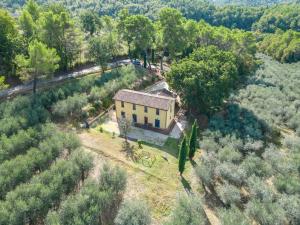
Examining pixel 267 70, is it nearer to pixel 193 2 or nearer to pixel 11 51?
pixel 11 51

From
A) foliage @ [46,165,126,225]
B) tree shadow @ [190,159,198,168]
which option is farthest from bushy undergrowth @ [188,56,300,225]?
foliage @ [46,165,126,225]

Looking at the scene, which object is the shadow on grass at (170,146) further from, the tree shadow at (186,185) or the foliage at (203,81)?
the foliage at (203,81)

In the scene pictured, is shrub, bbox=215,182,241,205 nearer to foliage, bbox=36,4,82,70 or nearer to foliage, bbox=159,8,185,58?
foliage, bbox=159,8,185,58

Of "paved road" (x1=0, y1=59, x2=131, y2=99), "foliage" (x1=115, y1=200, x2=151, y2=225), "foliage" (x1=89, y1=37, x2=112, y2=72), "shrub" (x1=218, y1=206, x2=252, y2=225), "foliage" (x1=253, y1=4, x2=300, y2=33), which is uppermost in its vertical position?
"foliage" (x1=89, y1=37, x2=112, y2=72)

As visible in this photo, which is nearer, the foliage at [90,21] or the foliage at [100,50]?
the foliage at [100,50]

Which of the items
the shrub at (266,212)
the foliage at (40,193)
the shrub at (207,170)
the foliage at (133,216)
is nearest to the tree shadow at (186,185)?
the shrub at (207,170)

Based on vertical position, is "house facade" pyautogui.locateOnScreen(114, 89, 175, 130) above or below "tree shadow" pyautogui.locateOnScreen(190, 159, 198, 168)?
above
